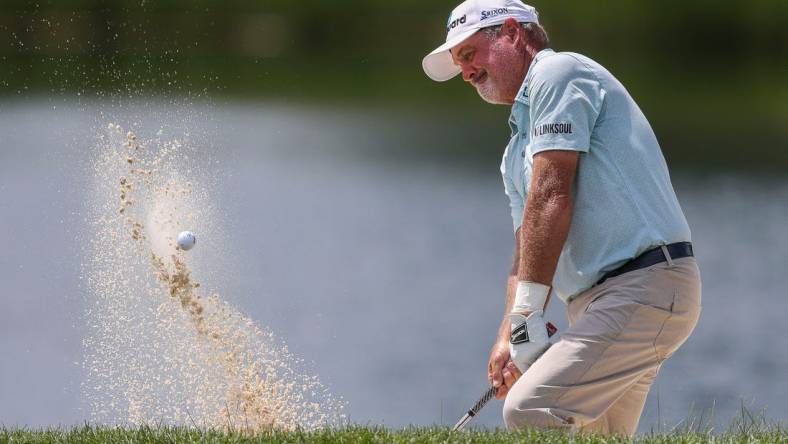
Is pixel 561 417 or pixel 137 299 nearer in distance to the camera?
pixel 561 417

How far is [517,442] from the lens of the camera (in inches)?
169

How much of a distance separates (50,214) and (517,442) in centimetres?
1366

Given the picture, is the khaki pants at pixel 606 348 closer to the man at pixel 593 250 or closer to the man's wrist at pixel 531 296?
the man at pixel 593 250

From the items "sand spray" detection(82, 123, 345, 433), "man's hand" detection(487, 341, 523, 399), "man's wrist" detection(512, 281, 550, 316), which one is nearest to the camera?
"man's wrist" detection(512, 281, 550, 316)

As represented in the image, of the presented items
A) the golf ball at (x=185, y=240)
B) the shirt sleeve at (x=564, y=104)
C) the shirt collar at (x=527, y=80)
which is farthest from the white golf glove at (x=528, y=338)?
the golf ball at (x=185, y=240)

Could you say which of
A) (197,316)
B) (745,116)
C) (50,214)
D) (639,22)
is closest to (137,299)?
(197,316)

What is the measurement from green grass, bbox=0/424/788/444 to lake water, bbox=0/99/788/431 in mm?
1609

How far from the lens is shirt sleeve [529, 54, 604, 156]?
14.2 ft

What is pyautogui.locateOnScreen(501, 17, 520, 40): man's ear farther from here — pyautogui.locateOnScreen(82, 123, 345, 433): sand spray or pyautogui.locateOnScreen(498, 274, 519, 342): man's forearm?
pyautogui.locateOnScreen(82, 123, 345, 433): sand spray

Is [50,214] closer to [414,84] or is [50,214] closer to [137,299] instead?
[137,299]

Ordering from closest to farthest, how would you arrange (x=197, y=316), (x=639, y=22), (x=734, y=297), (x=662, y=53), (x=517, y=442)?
(x=517, y=442) < (x=197, y=316) < (x=734, y=297) < (x=662, y=53) < (x=639, y=22)

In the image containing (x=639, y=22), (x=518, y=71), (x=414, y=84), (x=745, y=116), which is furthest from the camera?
(x=639, y=22)

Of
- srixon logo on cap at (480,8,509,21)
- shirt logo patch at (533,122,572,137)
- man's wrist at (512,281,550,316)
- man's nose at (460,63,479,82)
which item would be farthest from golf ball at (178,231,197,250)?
shirt logo patch at (533,122,572,137)

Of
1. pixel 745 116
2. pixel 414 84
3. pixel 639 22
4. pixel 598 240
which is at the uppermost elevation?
pixel 639 22
